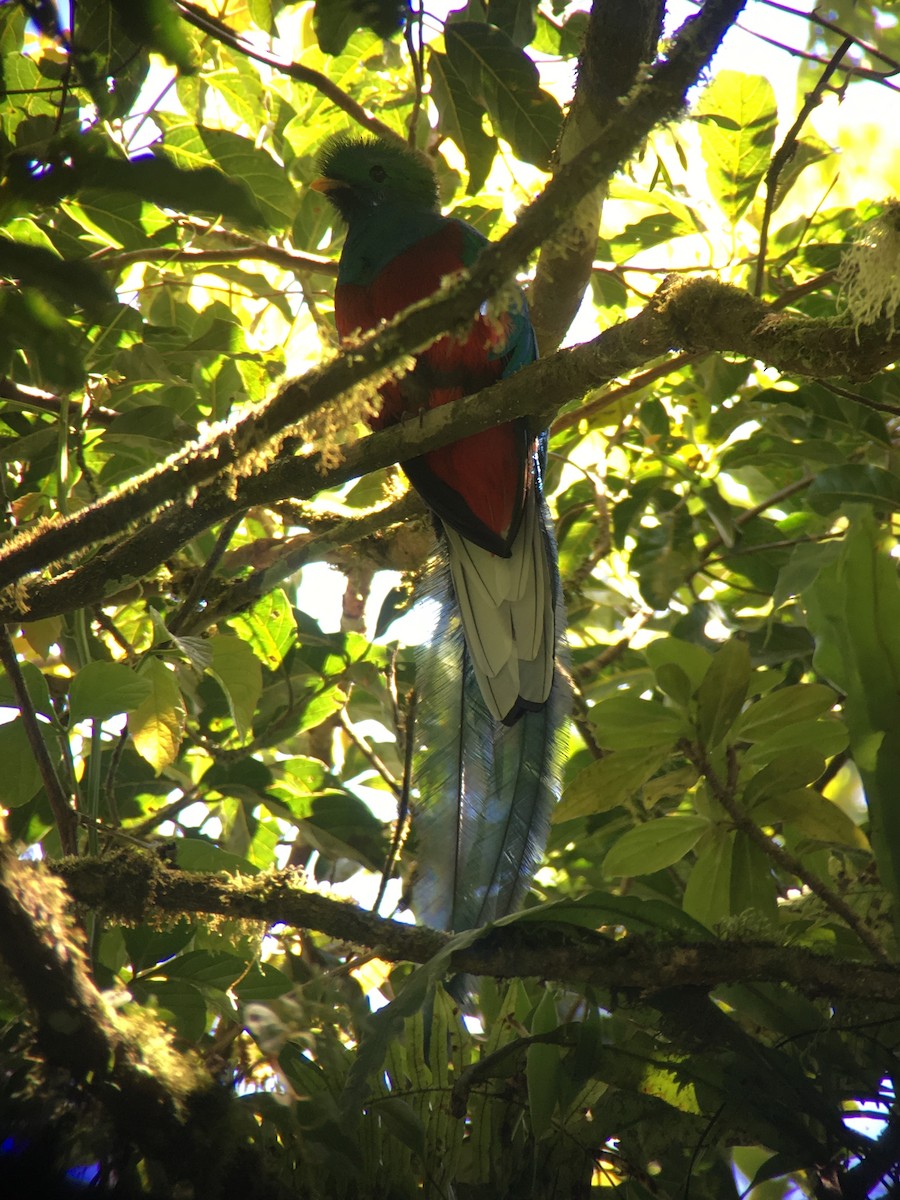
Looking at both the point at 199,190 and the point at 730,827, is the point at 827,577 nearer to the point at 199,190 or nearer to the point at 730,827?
the point at 730,827

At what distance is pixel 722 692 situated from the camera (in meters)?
→ 1.78

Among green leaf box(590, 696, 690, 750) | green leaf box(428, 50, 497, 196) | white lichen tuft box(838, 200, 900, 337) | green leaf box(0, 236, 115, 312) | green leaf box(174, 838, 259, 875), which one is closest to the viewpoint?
green leaf box(0, 236, 115, 312)

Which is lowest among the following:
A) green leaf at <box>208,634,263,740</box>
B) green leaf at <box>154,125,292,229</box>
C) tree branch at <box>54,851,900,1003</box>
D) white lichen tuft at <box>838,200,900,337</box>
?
tree branch at <box>54,851,900,1003</box>

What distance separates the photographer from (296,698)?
271 centimetres

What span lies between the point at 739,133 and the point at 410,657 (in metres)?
1.72

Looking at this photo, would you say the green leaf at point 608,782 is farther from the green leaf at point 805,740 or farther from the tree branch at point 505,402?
the tree branch at point 505,402

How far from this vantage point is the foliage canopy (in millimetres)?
1190

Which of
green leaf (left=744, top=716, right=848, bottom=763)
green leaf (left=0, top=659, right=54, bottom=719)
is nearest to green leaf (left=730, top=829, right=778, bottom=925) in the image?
green leaf (left=744, top=716, right=848, bottom=763)

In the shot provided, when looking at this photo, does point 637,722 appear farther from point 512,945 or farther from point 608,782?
point 512,945

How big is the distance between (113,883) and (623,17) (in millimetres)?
1828

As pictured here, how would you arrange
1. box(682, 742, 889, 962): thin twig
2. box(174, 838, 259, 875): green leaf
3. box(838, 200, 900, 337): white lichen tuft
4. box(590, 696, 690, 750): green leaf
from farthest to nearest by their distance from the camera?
box(174, 838, 259, 875): green leaf → box(590, 696, 690, 750): green leaf → box(682, 742, 889, 962): thin twig → box(838, 200, 900, 337): white lichen tuft

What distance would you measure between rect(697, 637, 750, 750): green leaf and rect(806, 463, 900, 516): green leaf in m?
0.66

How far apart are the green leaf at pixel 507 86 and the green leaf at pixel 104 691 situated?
4.84ft

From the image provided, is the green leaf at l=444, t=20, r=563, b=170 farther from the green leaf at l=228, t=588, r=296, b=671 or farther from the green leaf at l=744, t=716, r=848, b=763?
the green leaf at l=744, t=716, r=848, b=763
